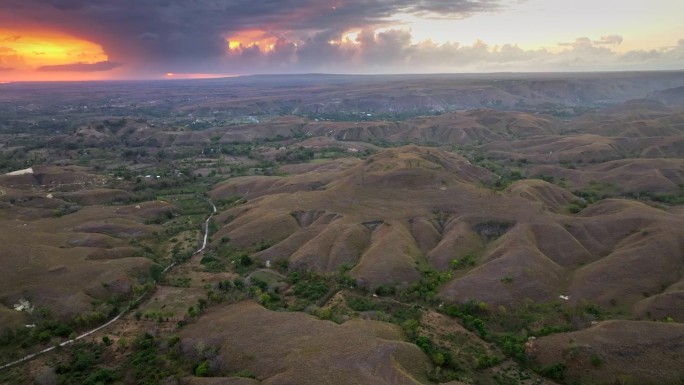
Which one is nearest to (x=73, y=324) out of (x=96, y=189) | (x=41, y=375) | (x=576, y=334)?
(x=41, y=375)

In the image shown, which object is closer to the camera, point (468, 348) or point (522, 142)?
point (468, 348)

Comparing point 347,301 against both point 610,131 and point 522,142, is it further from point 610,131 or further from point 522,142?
point 610,131

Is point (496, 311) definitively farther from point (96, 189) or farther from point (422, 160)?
point (96, 189)

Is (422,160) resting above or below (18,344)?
above

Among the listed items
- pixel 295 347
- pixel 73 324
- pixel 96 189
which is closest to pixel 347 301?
pixel 295 347

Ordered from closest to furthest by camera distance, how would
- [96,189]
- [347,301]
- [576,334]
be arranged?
[576,334] → [347,301] → [96,189]

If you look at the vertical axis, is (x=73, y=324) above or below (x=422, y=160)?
below

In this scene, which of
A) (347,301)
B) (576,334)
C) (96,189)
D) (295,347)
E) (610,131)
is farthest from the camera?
(610,131)

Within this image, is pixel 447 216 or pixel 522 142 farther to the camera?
pixel 522 142

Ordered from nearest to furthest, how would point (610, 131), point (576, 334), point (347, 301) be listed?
point (576, 334) → point (347, 301) → point (610, 131)
